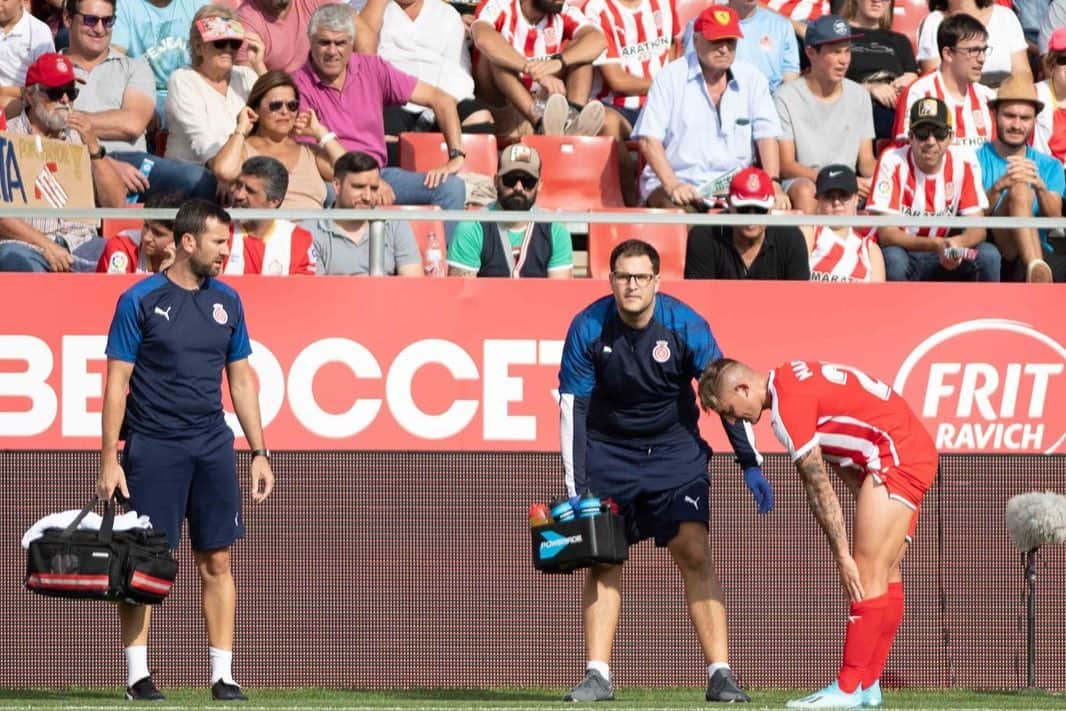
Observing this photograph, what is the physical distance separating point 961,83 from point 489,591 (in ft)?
18.1

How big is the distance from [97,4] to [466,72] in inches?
108

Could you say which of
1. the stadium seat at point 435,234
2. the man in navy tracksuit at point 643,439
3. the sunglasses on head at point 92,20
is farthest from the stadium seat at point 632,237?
the sunglasses on head at point 92,20

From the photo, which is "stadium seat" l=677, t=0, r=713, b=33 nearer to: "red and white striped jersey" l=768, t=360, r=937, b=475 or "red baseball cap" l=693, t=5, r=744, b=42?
"red baseball cap" l=693, t=5, r=744, b=42

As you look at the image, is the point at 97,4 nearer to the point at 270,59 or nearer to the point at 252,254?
the point at 270,59

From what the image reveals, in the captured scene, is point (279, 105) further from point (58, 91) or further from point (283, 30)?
point (283, 30)

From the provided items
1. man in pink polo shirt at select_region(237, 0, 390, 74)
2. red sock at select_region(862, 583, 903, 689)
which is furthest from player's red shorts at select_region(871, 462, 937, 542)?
man in pink polo shirt at select_region(237, 0, 390, 74)

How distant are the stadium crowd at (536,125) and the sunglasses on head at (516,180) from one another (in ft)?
0.04

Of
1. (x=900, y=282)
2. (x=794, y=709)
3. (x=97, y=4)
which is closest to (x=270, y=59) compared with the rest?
(x=97, y=4)

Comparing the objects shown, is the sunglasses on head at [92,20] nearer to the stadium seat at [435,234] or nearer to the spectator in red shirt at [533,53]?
the spectator in red shirt at [533,53]

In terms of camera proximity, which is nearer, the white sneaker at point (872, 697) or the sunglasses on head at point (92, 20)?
the white sneaker at point (872, 697)

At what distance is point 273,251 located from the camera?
34.2ft

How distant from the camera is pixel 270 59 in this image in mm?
13008

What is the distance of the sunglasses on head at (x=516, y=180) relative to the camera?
1148 cm

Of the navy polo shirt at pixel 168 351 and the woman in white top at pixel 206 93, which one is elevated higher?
the woman in white top at pixel 206 93
